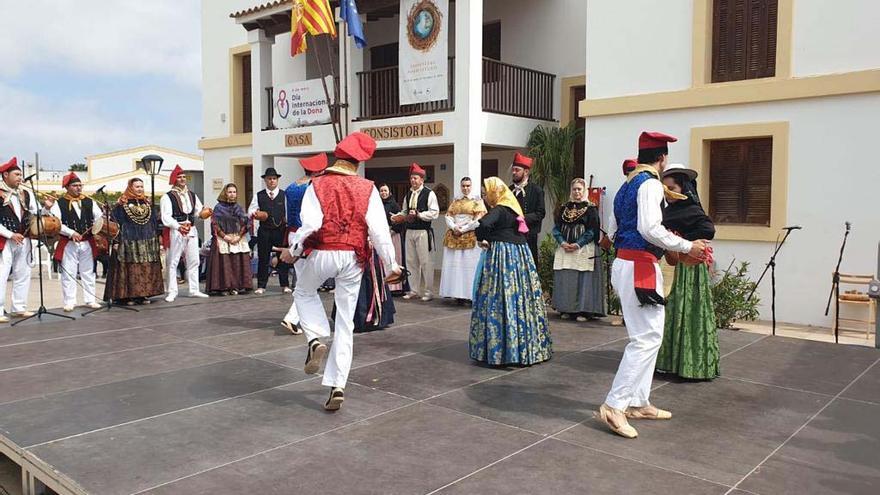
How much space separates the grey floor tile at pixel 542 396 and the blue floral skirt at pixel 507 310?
0.21 metres

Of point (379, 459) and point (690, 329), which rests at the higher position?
point (690, 329)

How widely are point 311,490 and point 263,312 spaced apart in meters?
5.98

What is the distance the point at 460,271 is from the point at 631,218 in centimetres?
530

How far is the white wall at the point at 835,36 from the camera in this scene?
885 centimetres

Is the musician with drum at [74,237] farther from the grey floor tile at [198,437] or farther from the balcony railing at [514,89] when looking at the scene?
the balcony railing at [514,89]

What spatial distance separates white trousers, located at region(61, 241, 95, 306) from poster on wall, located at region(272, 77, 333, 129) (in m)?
6.11

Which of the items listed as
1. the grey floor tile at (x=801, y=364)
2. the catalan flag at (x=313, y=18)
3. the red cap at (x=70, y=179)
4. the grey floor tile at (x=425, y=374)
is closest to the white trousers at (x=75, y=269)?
the red cap at (x=70, y=179)

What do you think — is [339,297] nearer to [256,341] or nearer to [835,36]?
[256,341]

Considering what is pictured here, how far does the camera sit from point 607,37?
36.1ft

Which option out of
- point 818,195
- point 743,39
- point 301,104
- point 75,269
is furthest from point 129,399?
point 301,104

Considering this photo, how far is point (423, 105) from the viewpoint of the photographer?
13570 millimetres

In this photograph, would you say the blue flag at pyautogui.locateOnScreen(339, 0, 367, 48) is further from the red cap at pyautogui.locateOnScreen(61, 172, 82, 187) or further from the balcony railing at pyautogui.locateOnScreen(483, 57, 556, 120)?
the red cap at pyautogui.locateOnScreen(61, 172, 82, 187)

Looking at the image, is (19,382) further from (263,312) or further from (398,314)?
(398,314)

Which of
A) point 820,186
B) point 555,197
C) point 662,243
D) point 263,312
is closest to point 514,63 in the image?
point 555,197
